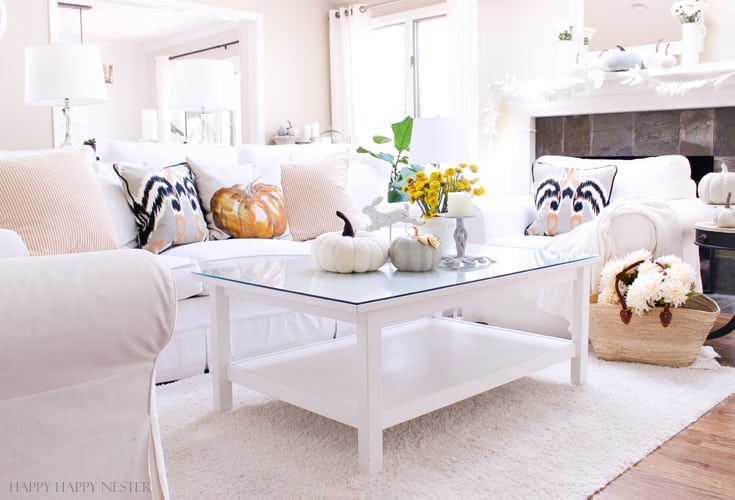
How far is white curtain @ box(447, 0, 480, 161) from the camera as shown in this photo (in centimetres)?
598

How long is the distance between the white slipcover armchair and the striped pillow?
1.64 metres

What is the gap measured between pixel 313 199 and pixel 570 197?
54.4 inches

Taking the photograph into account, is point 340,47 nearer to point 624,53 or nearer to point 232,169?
point 624,53

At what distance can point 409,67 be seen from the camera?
22.4 feet

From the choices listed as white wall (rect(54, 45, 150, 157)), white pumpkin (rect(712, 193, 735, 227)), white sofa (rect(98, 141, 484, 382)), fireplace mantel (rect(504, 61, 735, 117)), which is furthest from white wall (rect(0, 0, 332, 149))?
white pumpkin (rect(712, 193, 735, 227))

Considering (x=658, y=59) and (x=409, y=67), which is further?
(x=409, y=67)

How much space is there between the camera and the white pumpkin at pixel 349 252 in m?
2.29

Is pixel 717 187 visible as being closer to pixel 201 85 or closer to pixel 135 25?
pixel 201 85

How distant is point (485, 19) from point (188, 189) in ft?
12.0

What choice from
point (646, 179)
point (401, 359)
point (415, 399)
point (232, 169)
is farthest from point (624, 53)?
point (415, 399)

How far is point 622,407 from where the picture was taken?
2393mm

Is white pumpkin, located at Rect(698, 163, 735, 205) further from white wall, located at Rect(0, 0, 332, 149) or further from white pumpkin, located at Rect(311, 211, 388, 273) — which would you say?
white wall, located at Rect(0, 0, 332, 149)

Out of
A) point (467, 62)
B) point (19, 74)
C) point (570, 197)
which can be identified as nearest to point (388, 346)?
point (570, 197)

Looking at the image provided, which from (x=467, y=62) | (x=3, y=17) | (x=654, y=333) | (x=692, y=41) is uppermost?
(x=3, y=17)
